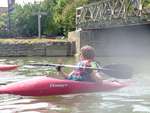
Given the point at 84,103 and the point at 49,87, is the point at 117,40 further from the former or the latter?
the point at 84,103

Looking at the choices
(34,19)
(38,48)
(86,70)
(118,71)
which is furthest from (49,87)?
(34,19)

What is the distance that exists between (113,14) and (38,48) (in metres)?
7.70

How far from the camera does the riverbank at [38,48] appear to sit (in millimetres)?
49200

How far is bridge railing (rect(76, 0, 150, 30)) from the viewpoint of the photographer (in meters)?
43.7

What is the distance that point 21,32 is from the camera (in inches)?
3004

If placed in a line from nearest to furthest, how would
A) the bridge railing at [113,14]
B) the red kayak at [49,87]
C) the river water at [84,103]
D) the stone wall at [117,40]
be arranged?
the river water at [84,103], the red kayak at [49,87], the bridge railing at [113,14], the stone wall at [117,40]

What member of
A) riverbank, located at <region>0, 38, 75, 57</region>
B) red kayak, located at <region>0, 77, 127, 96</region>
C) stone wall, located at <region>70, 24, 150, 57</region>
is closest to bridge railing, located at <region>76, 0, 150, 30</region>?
stone wall, located at <region>70, 24, 150, 57</region>

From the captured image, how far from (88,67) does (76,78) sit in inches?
23.7

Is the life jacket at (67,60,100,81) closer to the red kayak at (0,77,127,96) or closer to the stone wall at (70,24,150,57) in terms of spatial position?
the red kayak at (0,77,127,96)

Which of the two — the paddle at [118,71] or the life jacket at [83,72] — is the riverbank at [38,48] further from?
the paddle at [118,71]

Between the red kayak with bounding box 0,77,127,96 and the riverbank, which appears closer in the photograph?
the red kayak with bounding box 0,77,127,96

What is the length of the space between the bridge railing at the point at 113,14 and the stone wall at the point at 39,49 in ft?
10.6

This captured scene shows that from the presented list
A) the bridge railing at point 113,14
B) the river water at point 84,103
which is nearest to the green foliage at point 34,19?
the bridge railing at point 113,14

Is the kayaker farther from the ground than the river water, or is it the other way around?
the kayaker
